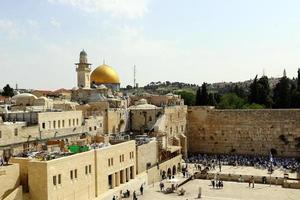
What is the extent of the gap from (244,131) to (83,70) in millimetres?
18140

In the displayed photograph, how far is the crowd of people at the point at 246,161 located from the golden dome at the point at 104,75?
12.5 metres

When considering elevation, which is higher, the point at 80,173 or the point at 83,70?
the point at 83,70

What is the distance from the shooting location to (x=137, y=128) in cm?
3969

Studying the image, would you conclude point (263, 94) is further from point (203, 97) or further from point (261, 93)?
point (203, 97)

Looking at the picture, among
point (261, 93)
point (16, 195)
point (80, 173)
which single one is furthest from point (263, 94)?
point (16, 195)

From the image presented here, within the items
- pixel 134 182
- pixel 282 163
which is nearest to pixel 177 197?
pixel 134 182

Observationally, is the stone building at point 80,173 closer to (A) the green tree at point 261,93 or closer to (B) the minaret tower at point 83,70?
(B) the minaret tower at point 83,70

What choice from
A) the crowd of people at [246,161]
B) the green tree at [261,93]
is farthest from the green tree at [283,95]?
the crowd of people at [246,161]

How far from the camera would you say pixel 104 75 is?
47.7 metres

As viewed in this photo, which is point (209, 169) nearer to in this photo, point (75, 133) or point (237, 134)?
point (237, 134)

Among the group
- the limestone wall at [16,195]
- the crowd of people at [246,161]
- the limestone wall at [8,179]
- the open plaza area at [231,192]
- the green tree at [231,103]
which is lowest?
the open plaza area at [231,192]

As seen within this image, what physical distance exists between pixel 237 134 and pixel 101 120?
49.2 feet

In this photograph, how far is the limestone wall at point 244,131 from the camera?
136ft

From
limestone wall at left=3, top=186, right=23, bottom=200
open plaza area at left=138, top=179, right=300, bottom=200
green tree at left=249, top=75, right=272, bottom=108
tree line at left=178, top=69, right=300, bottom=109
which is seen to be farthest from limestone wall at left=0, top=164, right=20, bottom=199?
green tree at left=249, top=75, right=272, bottom=108
